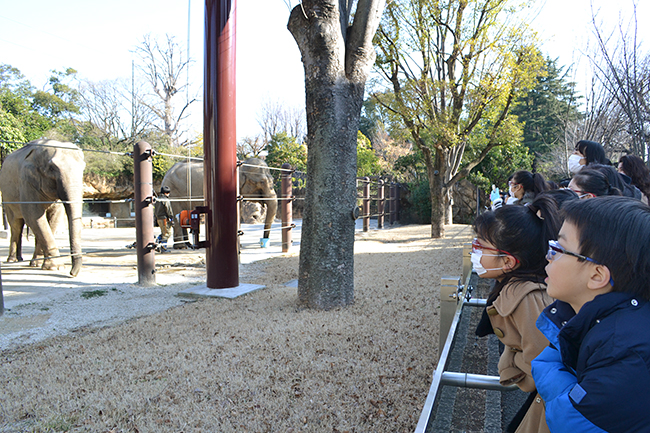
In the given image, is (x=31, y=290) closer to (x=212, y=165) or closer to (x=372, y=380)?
(x=212, y=165)

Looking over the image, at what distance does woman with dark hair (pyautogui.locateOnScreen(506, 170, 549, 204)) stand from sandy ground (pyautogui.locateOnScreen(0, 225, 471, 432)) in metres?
1.54

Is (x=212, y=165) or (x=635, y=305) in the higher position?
(x=212, y=165)

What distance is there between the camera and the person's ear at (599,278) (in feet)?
3.56

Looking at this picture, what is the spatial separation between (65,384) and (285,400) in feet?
4.94

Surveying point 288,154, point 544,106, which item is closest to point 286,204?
point 288,154

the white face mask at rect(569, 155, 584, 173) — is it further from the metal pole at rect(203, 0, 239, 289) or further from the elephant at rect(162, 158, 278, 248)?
the elephant at rect(162, 158, 278, 248)

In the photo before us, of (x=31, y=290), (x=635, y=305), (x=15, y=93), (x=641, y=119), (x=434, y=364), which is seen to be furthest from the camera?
(x=15, y=93)

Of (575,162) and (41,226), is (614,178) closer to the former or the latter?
(575,162)

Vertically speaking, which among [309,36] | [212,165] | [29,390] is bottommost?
[29,390]

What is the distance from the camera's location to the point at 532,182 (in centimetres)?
479

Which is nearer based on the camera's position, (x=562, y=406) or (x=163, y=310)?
(x=562, y=406)

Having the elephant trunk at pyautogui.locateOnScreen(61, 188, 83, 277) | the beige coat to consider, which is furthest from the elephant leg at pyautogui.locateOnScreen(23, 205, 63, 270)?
the beige coat

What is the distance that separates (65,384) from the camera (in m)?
2.86

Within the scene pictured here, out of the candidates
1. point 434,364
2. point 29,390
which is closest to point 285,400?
point 434,364
